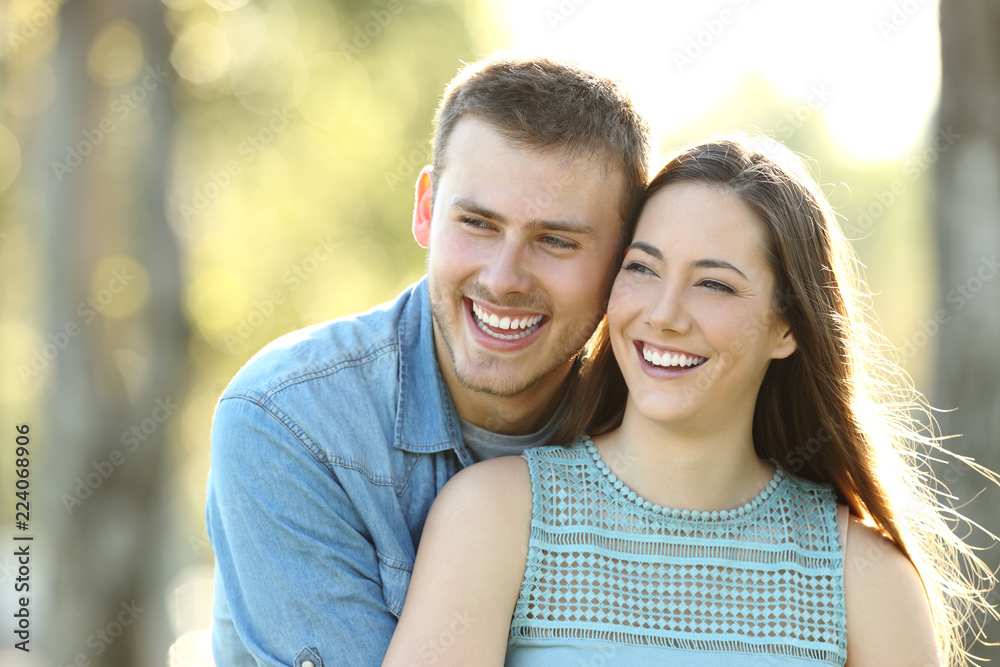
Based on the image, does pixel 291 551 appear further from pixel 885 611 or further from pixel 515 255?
pixel 885 611

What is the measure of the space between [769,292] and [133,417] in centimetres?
516

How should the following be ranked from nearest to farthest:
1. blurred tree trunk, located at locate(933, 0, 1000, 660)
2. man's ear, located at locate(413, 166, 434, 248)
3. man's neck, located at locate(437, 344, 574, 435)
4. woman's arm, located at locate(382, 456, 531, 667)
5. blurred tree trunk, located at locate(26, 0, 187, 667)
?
woman's arm, located at locate(382, 456, 531, 667) < man's neck, located at locate(437, 344, 574, 435) < man's ear, located at locate(413, 166, 434, 248) < blurred tree trunk, located at locate(933, 0, 1000, 660) < blurred tree trunk, located at locate(26, 0, 187, 667)

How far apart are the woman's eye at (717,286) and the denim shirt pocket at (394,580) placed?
111 cm

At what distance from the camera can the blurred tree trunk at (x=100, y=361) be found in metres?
6.27

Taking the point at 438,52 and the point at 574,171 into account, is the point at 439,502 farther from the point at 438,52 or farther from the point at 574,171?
the point at 438,52

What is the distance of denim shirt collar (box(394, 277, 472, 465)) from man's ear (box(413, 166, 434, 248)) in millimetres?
200

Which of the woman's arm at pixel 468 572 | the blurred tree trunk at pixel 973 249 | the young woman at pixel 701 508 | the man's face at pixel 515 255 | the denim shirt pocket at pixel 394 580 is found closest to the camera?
the woman's arm at pixel 468 572

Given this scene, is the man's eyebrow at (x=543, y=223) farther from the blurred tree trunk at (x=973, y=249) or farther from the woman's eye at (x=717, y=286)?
the blurred tree trunk at (x=973, y=249)

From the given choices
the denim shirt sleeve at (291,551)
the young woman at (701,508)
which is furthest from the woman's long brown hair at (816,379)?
the denim shirt sleeve at (291,551)

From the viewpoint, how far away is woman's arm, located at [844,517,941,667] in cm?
241

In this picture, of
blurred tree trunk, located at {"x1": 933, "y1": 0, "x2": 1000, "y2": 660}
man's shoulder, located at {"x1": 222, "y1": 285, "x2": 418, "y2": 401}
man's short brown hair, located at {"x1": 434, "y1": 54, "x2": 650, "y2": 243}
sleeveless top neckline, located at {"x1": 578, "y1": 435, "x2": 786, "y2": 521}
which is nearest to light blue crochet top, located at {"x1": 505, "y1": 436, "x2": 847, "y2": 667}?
sleeveless top neckline, located at {"x1": 578, "y1": 435, "x2": 786, "y2": 521}

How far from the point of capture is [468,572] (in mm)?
2350

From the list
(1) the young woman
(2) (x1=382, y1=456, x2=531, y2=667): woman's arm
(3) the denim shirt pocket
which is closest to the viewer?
(2) (x1=382, y1=456, x2=531, y2=667): woman's arm

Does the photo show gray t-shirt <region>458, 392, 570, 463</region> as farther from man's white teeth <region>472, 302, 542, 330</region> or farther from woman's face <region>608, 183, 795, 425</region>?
woman's face <region>608, 183, 795, 425</region>
